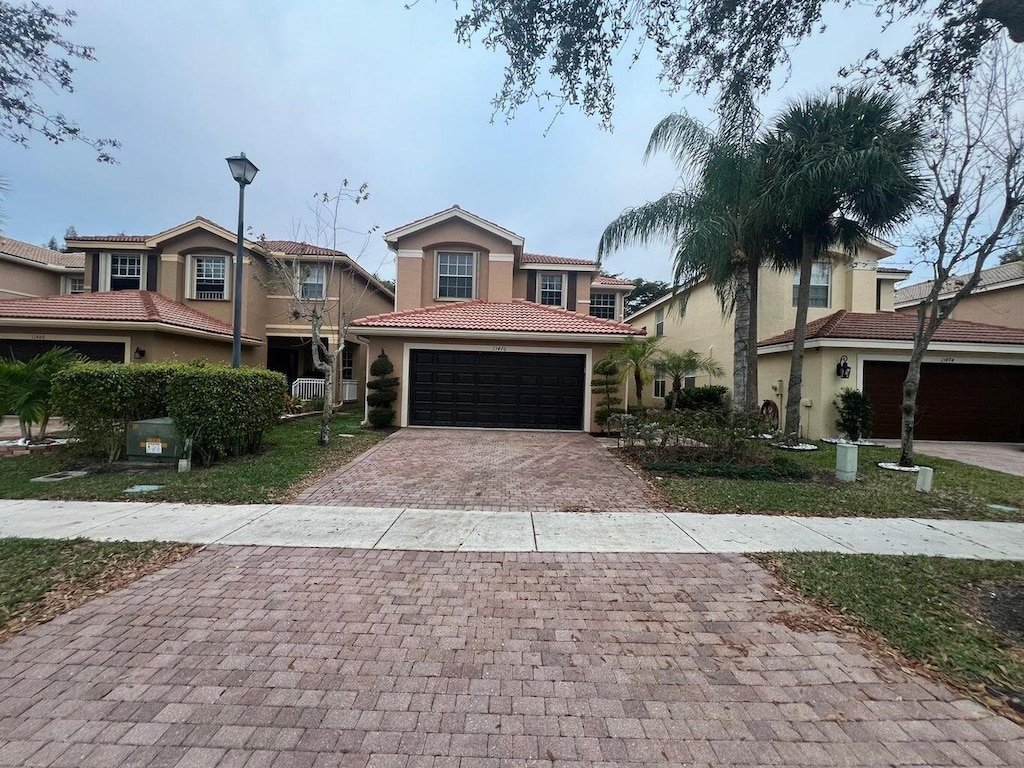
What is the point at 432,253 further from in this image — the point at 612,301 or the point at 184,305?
the point at 612,301

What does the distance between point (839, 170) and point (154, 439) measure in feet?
Result: 46.1

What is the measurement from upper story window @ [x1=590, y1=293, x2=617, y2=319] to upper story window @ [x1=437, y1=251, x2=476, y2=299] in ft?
26.9

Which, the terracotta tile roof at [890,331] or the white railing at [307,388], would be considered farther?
the white railing at [307,388]

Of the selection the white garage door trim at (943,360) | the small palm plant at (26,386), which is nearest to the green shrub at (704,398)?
the white garage door trim at (943,360)

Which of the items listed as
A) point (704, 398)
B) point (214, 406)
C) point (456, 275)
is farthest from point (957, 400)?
point (214, 406)

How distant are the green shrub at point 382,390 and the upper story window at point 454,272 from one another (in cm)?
516

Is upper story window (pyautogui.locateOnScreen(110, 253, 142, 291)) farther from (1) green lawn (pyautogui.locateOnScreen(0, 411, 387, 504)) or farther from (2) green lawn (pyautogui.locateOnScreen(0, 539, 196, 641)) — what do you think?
(2) green lawn (pyautogui.locateOnScreen(0, 539, 196, 641))

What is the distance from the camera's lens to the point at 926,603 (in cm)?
385

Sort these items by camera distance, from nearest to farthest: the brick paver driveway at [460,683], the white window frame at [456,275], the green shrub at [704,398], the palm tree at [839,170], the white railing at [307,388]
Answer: the brick paver driveway at [460,683] → the palm tree at [839,170] → the green shrub at [704,398] → the white window frame at [456,275] → the white railing at [307,388]

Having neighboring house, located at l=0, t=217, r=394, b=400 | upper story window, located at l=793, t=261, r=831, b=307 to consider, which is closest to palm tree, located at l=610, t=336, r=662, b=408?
upper story window, located at l=793, t=261, r=831, b=307

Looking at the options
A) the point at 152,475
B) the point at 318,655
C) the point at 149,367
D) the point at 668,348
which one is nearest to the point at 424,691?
the point at 318,655

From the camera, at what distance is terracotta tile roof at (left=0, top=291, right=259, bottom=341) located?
48.7 feet

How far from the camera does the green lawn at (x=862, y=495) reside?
6.61 metres

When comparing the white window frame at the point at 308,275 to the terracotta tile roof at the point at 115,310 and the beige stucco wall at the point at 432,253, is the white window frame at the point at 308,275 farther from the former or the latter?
the terracotta tile roof at the point at 115,310
